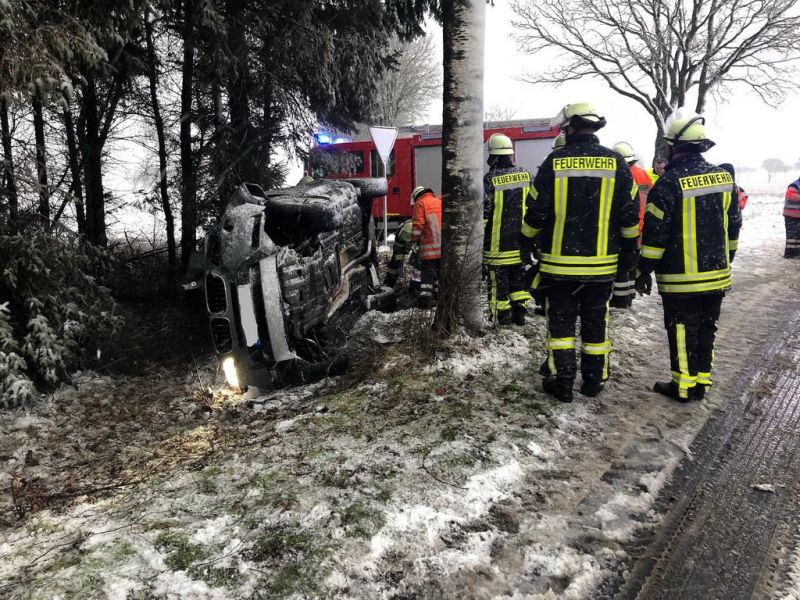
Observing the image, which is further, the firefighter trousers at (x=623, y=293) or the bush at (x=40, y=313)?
the firefighter trousers at (x=623, y=293)

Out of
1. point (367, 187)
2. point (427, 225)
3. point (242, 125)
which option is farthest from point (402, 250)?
point (242, 125)

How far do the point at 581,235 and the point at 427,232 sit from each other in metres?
2.77

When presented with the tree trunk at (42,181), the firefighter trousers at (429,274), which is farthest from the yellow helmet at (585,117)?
the tree trunk at (42,181)

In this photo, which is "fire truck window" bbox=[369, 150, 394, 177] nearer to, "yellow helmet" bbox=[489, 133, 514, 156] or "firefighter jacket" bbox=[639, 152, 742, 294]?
"yellow helmet" bbox=[489, 133, 514, 156]

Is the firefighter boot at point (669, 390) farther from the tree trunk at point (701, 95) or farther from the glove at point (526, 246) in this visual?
the tree trunk at point (701, 95)

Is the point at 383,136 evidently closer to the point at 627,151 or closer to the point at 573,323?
the point at 627,151

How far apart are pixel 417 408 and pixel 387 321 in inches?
84.4

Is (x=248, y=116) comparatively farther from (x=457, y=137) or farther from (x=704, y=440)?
(x=704, y=440)

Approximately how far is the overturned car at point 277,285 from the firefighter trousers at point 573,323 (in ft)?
5.74

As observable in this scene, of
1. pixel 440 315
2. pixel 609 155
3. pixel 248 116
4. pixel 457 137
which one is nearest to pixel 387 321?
pixel 440 315

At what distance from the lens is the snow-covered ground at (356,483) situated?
2088mm

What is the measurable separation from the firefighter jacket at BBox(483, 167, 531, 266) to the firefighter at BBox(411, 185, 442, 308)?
750 millimetres

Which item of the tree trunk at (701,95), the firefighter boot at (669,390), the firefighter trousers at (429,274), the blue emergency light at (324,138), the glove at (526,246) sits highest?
the tree trunk at (701,95)

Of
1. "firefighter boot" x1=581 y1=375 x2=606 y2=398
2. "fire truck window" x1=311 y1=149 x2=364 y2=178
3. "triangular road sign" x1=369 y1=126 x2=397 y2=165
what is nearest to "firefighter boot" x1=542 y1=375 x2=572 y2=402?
"firefighter boot" x1=581 y1=375 x2=606 y2=398
